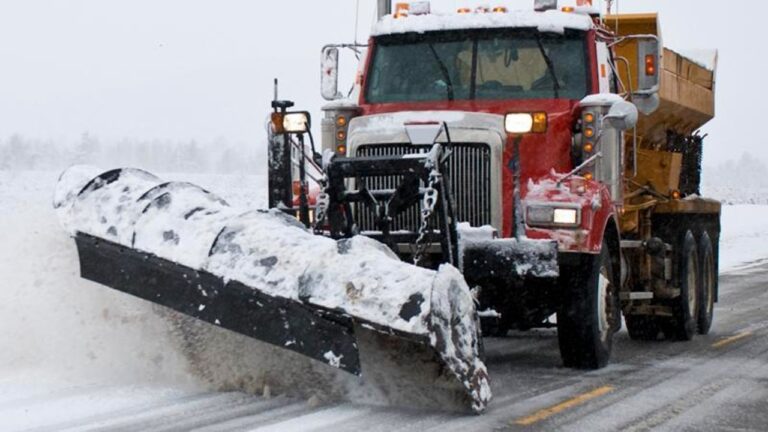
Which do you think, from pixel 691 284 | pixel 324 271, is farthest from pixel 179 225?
pixel 691 284

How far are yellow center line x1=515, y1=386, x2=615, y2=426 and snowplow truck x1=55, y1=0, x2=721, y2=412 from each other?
28cm

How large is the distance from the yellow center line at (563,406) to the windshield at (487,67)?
2457mm

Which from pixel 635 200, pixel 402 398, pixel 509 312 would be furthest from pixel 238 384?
pixel 635 200

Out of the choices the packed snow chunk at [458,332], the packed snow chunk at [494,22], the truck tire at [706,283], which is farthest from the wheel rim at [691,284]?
the packed snow chunk at [458,332]

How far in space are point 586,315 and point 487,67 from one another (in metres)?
2.08

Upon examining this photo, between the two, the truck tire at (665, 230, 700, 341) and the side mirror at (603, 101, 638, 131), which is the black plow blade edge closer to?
the side mirror at (603, 101, 638, 131)

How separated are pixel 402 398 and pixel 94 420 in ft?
5.37

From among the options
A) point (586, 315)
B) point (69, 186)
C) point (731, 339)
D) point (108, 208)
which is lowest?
point (731, 339)

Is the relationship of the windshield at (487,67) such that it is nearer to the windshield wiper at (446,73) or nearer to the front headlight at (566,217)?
the windshield wiper at (446,73)

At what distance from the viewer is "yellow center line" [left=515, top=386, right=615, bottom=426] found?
6771 mm

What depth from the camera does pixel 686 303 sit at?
11.7m

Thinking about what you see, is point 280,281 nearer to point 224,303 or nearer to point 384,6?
point 224,303

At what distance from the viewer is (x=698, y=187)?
567 inches

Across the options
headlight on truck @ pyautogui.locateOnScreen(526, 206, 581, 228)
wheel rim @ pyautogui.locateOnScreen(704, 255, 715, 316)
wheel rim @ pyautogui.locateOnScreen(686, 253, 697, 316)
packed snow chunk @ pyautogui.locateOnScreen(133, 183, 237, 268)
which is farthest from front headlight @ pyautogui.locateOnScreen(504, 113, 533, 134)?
wheel rim @ pyautogui.locateOnScreen(704, 255, 715, 316)
